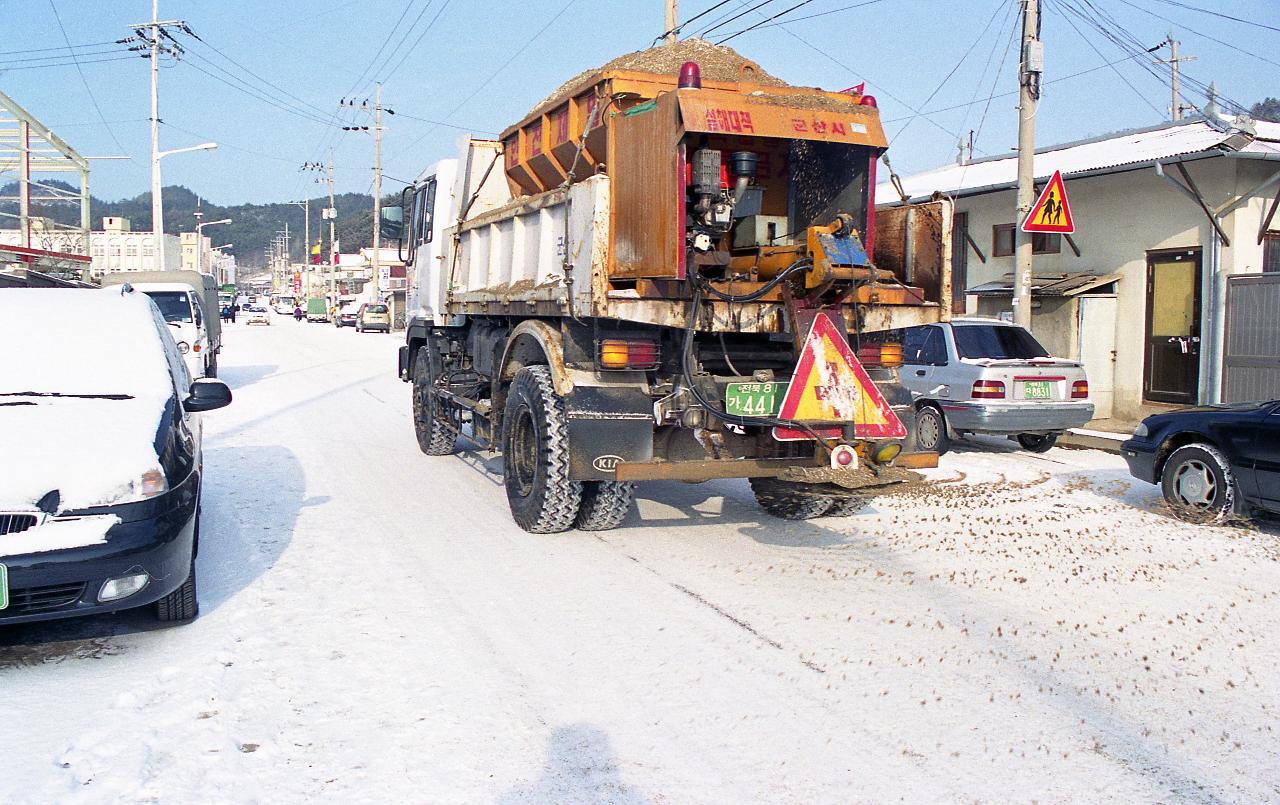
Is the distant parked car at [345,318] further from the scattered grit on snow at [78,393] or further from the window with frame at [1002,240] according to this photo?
the scattered grit on snow at [78,393]

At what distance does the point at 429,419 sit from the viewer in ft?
36.6

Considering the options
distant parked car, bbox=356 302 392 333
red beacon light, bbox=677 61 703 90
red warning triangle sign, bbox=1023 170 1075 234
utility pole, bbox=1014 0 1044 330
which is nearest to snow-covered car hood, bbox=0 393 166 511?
red beacon light, bbox=677 61 703 90

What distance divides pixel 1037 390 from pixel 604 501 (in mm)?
6224

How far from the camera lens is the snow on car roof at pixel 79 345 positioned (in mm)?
5441

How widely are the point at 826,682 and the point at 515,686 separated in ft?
4.57

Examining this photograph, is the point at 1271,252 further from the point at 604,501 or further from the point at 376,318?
the point at 376,318

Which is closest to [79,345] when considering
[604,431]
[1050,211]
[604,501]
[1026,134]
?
[604,431]

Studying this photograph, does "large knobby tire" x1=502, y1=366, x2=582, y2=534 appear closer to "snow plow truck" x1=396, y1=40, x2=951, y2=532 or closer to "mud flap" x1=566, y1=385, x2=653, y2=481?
"snow plow truck" x1=396, y1=40, x2=951, y2=532

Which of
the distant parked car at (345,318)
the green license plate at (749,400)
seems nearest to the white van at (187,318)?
the green license plate at (749,400)

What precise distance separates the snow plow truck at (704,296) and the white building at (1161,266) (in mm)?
7199

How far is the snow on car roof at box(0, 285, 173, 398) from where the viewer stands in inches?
214

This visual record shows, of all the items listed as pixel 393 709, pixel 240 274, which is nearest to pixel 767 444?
pixel 393 709

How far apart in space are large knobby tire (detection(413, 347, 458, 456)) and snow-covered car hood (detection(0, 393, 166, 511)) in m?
5.57

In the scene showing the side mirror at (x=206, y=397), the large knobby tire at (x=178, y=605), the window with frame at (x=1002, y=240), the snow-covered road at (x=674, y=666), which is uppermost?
the window with frame at (x=1002, y=240)
